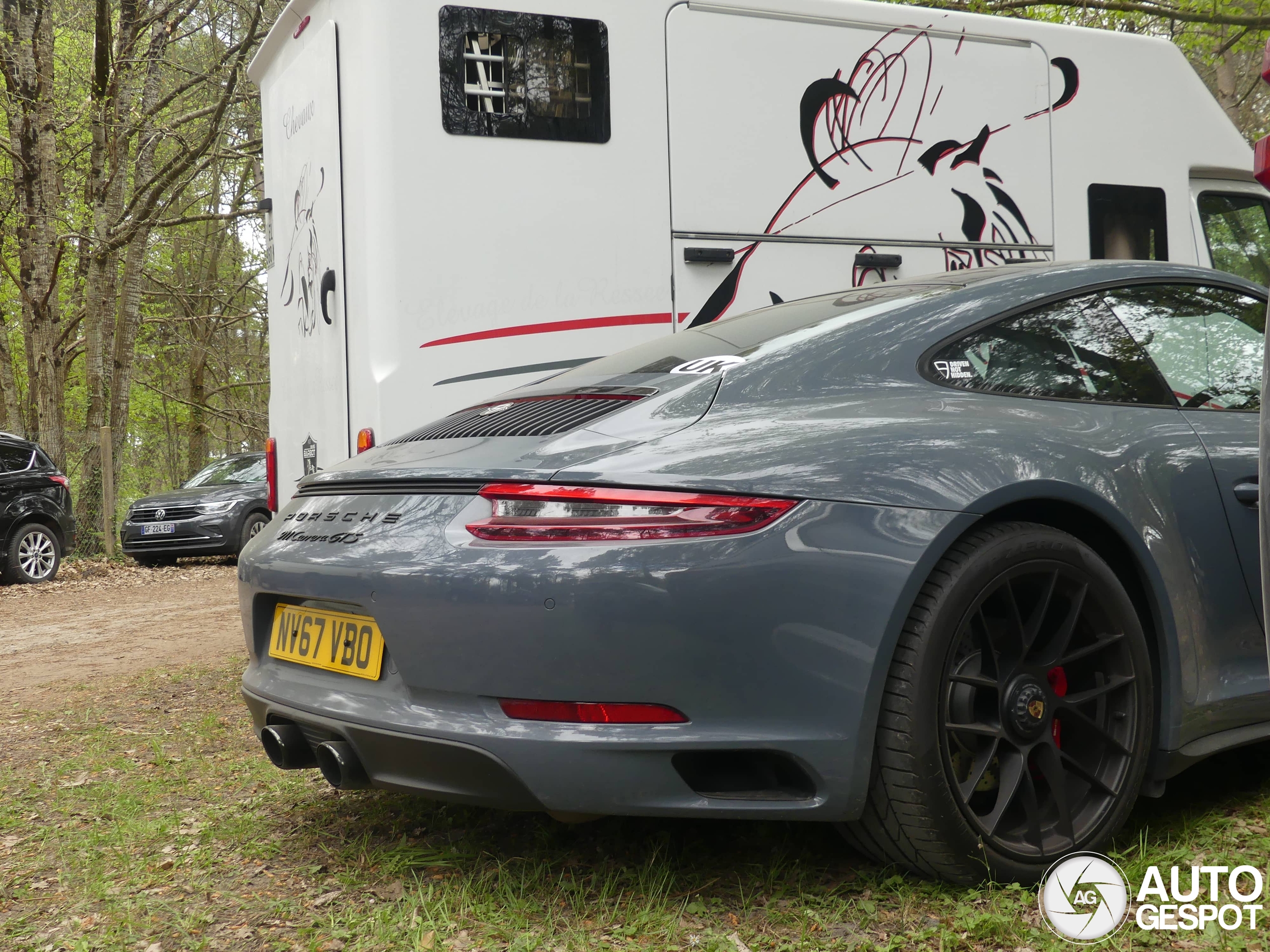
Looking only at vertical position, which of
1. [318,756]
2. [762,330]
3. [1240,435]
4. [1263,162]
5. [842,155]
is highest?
[842,155]

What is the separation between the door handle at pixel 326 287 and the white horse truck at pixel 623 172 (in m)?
0.04

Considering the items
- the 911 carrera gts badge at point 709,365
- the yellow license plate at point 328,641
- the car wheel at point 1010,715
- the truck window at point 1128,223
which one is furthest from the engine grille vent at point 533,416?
the truck window at point 1128,223

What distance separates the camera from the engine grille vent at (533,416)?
259 cm

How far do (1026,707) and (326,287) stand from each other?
377cm

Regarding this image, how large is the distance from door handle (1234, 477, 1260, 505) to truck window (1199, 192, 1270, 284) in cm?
417

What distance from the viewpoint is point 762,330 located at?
3.00 metres

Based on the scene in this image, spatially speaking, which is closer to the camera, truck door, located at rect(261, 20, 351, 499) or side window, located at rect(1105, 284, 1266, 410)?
side window, located at rect(1105, 284, 1266, 410)

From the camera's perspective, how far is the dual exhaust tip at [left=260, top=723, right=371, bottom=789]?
2512mm

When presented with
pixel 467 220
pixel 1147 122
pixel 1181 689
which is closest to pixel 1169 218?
pixel 1147 122

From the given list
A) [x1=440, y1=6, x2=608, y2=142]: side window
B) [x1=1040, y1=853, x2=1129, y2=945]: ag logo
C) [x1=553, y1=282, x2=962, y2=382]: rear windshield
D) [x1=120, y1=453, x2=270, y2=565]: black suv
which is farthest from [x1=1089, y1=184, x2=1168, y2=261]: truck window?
[x1=120, y1=453, x2=270, y2=565]: black suv

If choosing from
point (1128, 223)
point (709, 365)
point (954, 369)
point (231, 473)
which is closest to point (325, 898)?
point (709, 365)

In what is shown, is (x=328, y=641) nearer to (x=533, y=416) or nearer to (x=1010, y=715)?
(x=533, y=416)

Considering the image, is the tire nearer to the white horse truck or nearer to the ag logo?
the white horse truck

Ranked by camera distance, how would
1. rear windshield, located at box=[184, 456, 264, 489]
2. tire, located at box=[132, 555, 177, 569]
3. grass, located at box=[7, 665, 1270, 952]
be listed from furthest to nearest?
rear windshield, located at box=[184, 456, 264, 489]
tire, located at box=[132, 555, 177, 569]
grass, located at box=[7, 665, 1270, 952]
